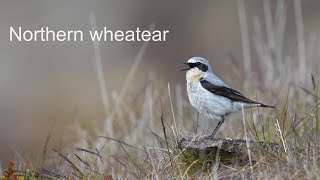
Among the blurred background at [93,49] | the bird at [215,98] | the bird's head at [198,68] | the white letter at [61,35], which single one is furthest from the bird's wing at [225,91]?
the white letter at [61,35]

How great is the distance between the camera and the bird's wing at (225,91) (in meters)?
7.98

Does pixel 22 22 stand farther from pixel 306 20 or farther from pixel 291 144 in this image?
pixel 291 144

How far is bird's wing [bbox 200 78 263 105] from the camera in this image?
798 centimetres

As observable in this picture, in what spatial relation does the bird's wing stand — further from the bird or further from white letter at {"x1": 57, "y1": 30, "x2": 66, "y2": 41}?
white letter at {"x1": 57, "y1": 30, "x2": 66, "y2": 41}

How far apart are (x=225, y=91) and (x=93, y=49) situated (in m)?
12.6

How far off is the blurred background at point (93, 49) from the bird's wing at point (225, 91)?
27.8 feet

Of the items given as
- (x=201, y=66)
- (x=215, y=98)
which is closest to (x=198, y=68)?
(x=201, y=66)

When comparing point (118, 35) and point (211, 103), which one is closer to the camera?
point (211, 103)

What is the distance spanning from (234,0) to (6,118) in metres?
6.66

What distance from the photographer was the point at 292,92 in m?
10.0

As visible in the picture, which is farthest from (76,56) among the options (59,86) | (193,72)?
(193,72)

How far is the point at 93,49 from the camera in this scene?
20.4 metres

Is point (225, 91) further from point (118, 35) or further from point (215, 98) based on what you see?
point (118, 35)

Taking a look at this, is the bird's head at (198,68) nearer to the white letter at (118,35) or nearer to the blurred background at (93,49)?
the blurred background at (93,49)
